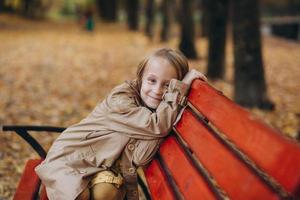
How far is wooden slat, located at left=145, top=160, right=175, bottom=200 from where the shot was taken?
2469mm

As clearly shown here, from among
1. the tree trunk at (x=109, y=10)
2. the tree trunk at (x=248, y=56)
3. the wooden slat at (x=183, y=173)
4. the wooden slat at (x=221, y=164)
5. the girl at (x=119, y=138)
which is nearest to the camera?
the wooden slat at (x=221, y=164)

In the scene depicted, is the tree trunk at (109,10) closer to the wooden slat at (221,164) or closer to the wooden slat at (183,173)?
the wooden slat at (183,173)

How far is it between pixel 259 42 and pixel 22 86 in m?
4.51

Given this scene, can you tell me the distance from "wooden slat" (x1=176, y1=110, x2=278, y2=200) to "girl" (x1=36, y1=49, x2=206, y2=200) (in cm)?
16

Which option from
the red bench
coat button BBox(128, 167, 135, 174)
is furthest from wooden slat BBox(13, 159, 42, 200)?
coat button BBox(128, 167, 135, 174)

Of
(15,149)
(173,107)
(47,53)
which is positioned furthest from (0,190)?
(47,53)

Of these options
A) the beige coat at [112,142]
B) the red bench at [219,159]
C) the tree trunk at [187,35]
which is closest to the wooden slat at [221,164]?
the red bench at [219,159]

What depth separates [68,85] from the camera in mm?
9703

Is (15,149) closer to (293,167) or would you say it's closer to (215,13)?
(293,167)

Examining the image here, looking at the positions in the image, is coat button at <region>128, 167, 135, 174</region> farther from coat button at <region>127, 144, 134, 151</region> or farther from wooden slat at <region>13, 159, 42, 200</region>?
wooden slat at <region>13, 159, 42, 200</region>

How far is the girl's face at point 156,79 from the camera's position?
2.78m

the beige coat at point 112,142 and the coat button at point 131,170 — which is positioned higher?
the beige coat at point 112,142

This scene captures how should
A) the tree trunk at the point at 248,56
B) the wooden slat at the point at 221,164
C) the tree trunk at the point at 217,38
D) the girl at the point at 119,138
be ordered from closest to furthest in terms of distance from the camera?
the wooden slat at the point at 221,164 → the girl at the point at 119,138 → the tree trunk at the point at 248,56 → the tree trunk at the point at 217,38

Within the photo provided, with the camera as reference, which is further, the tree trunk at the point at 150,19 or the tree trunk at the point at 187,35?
the tree trunk at the point at 150,19
